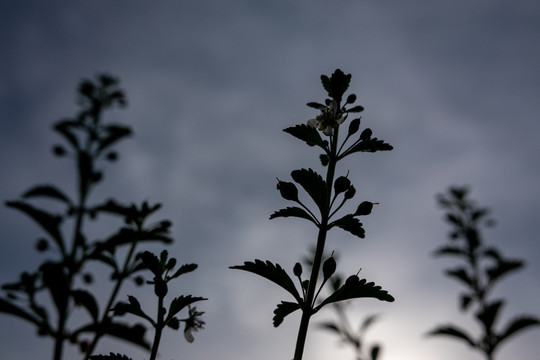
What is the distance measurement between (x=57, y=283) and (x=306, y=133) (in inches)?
140

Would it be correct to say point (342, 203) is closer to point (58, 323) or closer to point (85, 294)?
point (85, 294)

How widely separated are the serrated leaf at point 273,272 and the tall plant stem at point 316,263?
0.14 m

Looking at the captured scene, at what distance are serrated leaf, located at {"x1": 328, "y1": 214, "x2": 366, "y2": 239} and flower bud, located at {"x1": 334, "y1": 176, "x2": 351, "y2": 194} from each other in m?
0.16

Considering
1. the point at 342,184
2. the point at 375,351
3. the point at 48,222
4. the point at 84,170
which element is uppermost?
the point at 84,170

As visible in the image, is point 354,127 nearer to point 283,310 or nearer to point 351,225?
point 351,225

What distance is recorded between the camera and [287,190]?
2168 mm

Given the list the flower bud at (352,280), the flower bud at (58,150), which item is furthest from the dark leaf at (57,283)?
the flower bud at (352,280)

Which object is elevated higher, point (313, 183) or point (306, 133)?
point (306, 133)

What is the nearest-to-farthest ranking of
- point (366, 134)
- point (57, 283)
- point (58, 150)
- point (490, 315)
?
point (366, 134)
point (57, 283)
point (58, 150)
point (490, 315)

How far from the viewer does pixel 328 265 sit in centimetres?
193

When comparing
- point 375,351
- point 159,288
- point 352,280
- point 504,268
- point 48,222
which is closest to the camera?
point 159,288

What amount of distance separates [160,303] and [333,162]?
1140 millimetres

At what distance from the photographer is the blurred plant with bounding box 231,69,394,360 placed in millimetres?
1971

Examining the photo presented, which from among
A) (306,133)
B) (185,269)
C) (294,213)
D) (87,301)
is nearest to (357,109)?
(306,133)
